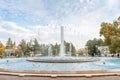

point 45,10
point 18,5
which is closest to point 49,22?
point 45,10

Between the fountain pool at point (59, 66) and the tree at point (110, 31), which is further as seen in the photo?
the tree at point (110, 31)

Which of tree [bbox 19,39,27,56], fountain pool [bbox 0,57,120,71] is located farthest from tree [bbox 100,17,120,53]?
tree [bbox 19,39,27,56]

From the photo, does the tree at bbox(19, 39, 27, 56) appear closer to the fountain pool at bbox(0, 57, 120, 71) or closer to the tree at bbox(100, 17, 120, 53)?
the tree at bbox(100, 17, 120, 53)

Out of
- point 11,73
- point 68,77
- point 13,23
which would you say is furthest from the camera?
point 13,23

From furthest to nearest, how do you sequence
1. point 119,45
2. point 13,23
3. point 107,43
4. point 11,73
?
1. point 107,43
2. point 119,45
3. point 13,23
4. point 11,73

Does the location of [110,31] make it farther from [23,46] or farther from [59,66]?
[59,66]

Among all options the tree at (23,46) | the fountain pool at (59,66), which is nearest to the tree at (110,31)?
the fountain pool at (59,66)

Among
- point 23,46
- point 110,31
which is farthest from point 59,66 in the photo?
point 23,46

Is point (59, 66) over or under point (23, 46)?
under

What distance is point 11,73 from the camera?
974cm

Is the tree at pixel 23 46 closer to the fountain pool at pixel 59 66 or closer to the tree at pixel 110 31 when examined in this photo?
the tree at pixel 110 31

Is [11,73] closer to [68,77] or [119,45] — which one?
[68,77]

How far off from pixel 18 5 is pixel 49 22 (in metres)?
9.49

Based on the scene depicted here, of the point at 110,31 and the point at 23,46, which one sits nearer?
the point at 110,31
